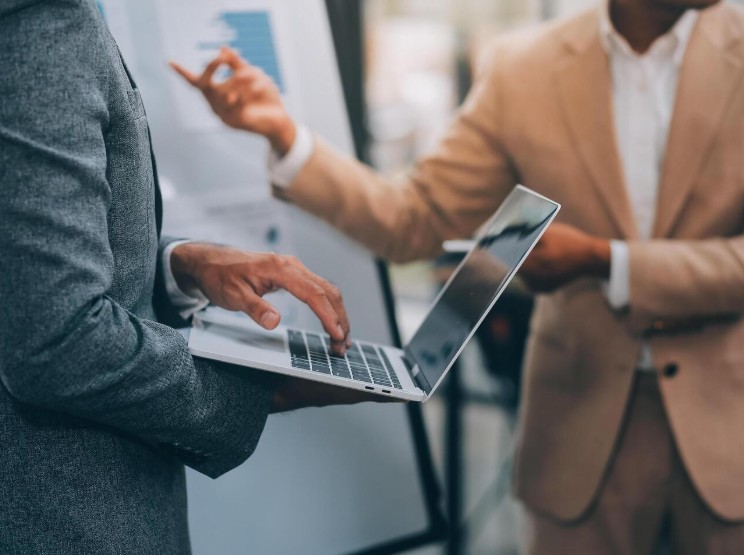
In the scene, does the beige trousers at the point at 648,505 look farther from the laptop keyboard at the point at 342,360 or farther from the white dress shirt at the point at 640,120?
the laptop keyboard at the point at 342,360

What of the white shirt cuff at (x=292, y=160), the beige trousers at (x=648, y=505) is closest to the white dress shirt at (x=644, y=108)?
the beige trousers at (x=648, y=505)

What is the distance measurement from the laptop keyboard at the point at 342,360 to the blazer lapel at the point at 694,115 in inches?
23.4

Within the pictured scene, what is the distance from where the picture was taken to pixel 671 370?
1.23m

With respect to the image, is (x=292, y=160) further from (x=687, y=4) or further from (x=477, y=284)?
(x=687, y=4)

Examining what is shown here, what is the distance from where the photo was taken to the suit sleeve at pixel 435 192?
1283mm

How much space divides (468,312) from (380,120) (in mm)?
3982

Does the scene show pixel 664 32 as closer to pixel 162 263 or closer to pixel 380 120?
pixel 162 263

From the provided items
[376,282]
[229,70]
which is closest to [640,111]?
[376,282]

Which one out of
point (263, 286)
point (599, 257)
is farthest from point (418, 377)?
point (599, 257)

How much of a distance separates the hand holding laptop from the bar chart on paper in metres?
0.42

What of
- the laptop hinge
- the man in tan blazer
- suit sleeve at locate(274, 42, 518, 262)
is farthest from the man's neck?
the laptop hinge

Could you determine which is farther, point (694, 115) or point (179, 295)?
point (694, 115)

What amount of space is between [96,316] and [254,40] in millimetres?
737

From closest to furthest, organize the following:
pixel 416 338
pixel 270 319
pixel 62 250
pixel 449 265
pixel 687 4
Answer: pixel 62 250, pixel 270 319, pixel 416 338, pixel 687 4, pixel 449 265
